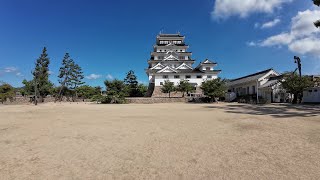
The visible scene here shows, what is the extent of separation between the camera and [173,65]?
55469mm

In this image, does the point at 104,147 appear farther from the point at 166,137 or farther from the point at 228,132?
the point at 228,132

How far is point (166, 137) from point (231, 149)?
271 centimetres

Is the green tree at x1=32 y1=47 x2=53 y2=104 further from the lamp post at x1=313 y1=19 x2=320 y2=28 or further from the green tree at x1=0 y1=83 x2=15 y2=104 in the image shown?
the lamp post at x1=313 y1=19 x2=320 y2=28

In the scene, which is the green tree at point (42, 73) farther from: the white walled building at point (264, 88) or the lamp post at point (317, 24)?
the lamp post at point (317, 24)

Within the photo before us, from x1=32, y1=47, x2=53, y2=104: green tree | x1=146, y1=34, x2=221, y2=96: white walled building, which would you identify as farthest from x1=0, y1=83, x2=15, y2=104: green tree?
x1=146, y1=34, x2=221, y2=96: white walled building

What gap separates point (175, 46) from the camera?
59.1 metres

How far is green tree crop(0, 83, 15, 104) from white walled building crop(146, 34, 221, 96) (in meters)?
30.3

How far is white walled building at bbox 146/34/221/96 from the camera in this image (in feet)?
160

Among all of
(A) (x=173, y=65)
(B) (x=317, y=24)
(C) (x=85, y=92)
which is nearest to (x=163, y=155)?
(B) (x=317, y=24)

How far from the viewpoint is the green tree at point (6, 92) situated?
169ft

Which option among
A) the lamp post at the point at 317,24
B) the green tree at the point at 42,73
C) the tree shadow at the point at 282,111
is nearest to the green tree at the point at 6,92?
the green tree at the point at 42,73

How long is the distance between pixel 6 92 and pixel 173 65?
123 feet

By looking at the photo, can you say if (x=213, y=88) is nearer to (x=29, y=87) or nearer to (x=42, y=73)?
(x=42, y=73)

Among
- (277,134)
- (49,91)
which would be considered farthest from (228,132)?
(49,91)
